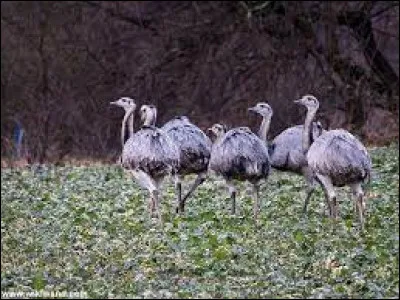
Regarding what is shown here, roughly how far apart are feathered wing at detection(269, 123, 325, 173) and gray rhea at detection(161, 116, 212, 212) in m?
0.76

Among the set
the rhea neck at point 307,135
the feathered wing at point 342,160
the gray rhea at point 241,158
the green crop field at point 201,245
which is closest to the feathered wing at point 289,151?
the rhea neck at point 307,135

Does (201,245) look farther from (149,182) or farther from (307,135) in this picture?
(307,135)

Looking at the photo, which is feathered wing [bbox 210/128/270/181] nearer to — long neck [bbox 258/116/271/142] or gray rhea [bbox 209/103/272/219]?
gray rhea [bbox 209/103/272/219]

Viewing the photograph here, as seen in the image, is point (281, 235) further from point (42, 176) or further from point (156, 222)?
point (42, 176)

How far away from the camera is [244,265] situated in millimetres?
9977

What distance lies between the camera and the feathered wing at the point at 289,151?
13.7m

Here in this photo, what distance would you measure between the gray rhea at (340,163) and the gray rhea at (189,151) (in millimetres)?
1648

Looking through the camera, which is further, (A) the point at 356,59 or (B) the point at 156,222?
(A) the point at 356,59

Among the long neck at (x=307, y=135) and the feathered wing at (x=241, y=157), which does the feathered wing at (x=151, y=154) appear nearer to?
the feathered wing at (x=241, y=157)

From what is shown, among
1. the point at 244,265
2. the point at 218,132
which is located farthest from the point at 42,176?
the point at 244,265

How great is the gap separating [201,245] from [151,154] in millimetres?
1861

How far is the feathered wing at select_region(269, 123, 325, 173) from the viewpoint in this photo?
44.9 feet

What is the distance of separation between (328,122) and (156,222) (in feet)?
37.7

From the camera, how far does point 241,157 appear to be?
12.7 metres
